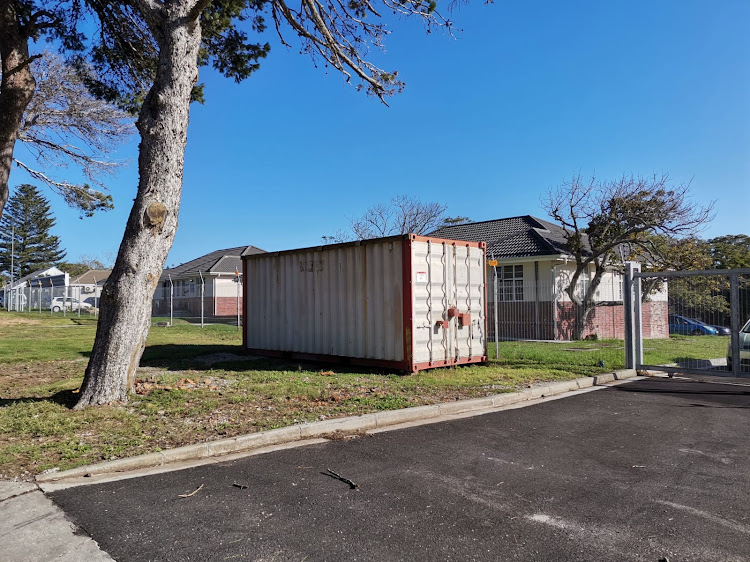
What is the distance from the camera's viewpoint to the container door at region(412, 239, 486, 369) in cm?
1013

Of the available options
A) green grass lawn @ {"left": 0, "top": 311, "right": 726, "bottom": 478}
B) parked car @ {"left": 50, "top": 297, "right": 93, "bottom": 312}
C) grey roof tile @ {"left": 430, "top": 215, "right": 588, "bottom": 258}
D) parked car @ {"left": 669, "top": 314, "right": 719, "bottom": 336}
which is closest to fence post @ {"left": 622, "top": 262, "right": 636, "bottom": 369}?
green grass lawn @ {"left": 0, "top": 311, "right": 726, "bottom": 478}

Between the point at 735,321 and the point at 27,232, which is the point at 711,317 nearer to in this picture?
the point at 735,321

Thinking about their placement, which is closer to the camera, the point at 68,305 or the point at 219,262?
the point at 219,262

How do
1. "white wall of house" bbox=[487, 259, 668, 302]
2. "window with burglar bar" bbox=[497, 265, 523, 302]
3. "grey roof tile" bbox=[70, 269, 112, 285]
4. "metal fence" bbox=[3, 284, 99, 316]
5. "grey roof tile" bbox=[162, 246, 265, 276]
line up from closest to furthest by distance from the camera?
"white wall of house" bbox=[487, 259, 668, 302], "window with burglar bar" bbox=[497, 265, 523, 302], "grey roof tile" bbox=[162, 246, 265, 276], "metal fence" bbox=[3, 284, 99, 316], "grey roof tile" bbox=[70, 269, 112, 285]

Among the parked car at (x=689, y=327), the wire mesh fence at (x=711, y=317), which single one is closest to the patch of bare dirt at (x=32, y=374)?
the wire mesh fence at (x=711, y=317)

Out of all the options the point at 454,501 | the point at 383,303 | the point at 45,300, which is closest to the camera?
the point at 454,501

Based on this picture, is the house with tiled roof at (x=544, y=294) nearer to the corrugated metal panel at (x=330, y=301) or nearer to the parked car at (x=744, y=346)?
the parked car at (x=744, y=346)

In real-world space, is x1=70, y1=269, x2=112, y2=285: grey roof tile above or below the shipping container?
above

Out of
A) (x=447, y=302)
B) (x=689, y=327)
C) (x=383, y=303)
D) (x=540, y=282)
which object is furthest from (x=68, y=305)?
(x=689, y=327)

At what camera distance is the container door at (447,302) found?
33.2 feet

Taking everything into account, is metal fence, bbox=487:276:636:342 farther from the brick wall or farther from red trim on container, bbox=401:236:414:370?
red trim on container, bbox=401:236:414:370

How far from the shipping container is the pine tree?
80038mm

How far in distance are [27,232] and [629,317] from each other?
285 feet

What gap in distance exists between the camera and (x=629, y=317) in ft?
36.1
